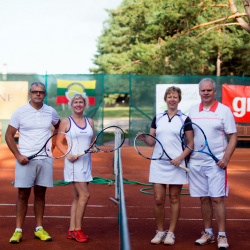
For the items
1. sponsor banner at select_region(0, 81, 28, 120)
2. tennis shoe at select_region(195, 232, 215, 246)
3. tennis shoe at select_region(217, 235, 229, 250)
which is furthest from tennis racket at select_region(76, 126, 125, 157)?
sponsor banner at select_region(0, 81, 28, 120)

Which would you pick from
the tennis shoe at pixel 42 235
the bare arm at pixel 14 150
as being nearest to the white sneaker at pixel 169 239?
the tennis shoe at pixel 42 235

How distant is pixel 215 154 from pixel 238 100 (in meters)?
14.0

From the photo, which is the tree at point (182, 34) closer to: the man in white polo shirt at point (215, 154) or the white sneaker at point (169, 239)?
the man in white polo shirt at point (215, 154)

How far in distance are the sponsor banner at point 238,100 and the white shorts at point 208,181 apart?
45.1ft

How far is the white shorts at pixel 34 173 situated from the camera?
18.7ft

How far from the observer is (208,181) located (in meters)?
5.68

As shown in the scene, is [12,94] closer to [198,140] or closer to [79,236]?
[79,236]

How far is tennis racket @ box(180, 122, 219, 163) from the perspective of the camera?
557 centimetres

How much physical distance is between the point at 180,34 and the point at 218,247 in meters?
19.4

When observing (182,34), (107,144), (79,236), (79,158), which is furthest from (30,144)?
(182,34)

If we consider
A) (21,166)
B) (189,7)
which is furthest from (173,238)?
(189,7)

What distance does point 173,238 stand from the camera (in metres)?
5.78

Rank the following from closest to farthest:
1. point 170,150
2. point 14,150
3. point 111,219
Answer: point 14,150
point 170,150
point 111,219

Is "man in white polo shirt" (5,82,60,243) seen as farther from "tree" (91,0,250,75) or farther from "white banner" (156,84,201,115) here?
"tree" (91,0,250,75)
